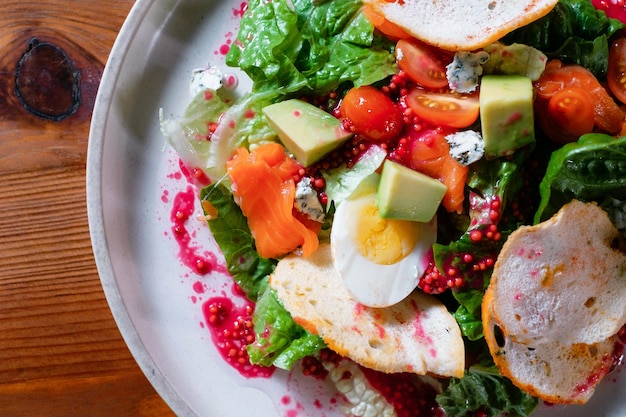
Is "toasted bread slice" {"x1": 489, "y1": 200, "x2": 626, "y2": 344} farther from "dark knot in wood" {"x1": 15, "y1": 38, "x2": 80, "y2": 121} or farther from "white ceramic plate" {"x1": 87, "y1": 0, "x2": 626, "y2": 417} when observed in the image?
"dark knot in wood" {"x1": 15, "y1": 38, "x2": 80, "y2": 121}

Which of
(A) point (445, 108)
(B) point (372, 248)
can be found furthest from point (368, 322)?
(A) point (445, 108)

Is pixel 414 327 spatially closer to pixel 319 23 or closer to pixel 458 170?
pixel 458 170

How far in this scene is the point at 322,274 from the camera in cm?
265

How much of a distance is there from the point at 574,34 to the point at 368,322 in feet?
5.12

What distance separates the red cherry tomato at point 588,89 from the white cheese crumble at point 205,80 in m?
1.44

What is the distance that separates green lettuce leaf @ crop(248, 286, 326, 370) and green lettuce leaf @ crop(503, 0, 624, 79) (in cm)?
154

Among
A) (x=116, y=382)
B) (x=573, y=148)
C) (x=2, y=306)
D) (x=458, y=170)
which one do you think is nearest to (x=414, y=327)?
(x=458, y=170)

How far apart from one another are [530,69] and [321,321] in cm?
134

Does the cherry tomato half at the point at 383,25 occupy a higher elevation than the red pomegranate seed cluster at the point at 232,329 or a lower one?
higher

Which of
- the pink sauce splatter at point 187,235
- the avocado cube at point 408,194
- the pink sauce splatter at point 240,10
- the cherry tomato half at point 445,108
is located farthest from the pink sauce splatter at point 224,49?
the avocado cube at point 408,194

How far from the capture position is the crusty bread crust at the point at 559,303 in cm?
238

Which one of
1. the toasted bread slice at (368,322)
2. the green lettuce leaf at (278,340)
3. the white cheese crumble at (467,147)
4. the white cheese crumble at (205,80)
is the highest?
the white cheese crumble at (467,147)

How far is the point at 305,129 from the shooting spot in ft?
8.32

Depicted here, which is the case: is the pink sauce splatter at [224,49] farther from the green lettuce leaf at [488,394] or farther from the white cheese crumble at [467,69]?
the green lettuce leaf at [488,394]
